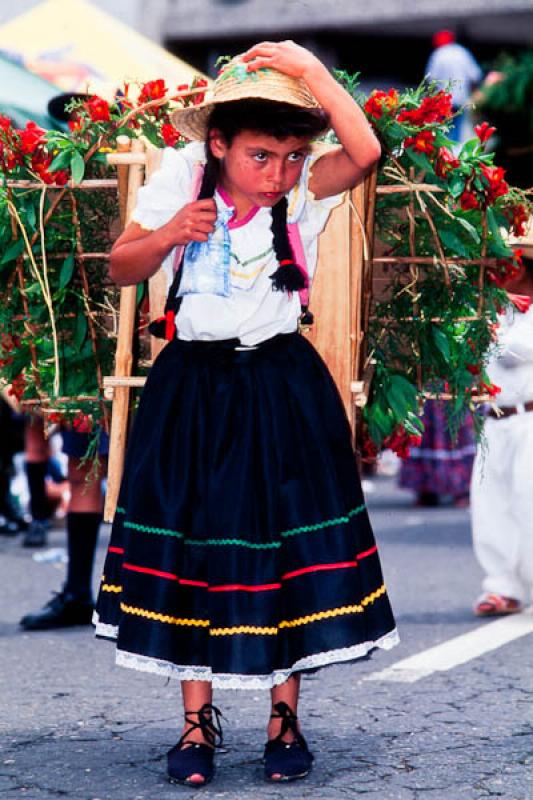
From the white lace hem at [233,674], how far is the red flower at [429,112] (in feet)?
4.73

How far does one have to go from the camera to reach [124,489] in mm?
4156

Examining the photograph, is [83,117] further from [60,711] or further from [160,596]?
[60,711]

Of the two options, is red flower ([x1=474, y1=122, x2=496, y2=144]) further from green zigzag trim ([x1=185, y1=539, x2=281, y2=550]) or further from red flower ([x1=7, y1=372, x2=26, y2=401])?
red flower ([x1=7, y1=372, x2=26, y2=401])

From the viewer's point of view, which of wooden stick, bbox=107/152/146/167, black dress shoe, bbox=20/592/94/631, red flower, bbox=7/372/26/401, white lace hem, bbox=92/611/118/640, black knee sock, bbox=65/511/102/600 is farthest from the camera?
black dress shoe, bbox=20/592/94/631

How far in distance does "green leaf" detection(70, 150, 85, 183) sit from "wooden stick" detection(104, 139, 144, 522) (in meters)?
0.14

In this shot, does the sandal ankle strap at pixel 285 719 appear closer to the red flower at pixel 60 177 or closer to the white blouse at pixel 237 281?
the white blouse at pixel 237 281

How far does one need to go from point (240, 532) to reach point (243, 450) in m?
0.21

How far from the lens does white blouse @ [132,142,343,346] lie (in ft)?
13.3

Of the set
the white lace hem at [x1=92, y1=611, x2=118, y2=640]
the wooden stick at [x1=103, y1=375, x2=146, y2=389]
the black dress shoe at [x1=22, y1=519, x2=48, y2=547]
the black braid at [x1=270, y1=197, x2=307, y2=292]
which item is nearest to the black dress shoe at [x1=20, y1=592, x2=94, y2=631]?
the wooden stick at [x1=103, y1=375, x2=146, y2=389]

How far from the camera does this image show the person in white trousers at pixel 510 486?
23.1 ft

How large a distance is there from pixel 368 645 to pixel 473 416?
987 millimetres

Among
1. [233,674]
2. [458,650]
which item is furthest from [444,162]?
[458,650]

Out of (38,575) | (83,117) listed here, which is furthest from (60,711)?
(38,575)

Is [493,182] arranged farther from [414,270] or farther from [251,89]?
[251,89]
